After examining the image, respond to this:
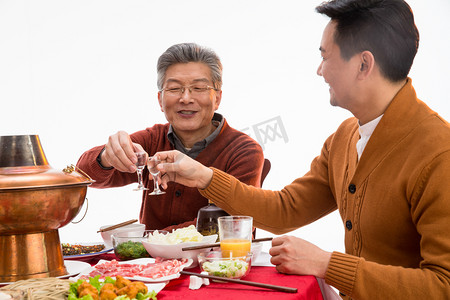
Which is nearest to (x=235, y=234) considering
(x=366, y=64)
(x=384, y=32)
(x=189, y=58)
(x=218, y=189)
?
(x=218, y=189)

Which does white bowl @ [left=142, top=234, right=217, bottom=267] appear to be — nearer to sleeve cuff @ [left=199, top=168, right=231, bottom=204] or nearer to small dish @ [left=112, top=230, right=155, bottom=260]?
small dish @ [left=112, top=230, right=155, bottom=260]

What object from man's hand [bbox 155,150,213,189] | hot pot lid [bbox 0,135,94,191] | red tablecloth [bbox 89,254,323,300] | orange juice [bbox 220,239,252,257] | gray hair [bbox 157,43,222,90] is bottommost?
red tablecloth [bbox 89,254,323,300]

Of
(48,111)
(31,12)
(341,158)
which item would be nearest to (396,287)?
(341,158)

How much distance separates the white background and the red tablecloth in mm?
2995

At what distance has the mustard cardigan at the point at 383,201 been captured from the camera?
4.60 ft

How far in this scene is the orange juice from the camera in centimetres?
152

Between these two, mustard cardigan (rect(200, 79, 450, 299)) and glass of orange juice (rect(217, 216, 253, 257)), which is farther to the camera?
glass of orange juice (rect(217, 216, 253, 257))

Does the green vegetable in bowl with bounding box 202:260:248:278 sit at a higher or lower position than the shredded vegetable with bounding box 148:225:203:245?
lower

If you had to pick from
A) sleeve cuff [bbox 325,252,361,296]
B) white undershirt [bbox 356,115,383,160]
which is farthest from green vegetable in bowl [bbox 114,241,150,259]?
white undershirt [bbox 356,115,383,160]

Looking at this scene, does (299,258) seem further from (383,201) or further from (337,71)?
(337,71)

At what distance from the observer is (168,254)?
5.10ft

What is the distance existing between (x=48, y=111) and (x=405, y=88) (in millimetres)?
4094

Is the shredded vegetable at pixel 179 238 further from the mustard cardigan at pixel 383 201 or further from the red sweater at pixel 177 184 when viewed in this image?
the red sweater at pixel 177 184

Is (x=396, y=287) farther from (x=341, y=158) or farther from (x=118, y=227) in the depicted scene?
(x=118, y=227)
